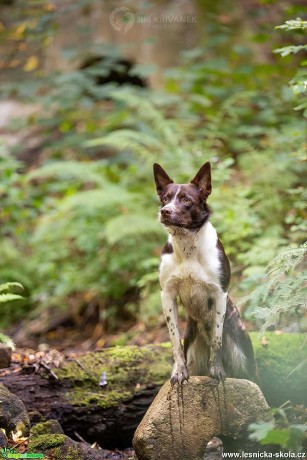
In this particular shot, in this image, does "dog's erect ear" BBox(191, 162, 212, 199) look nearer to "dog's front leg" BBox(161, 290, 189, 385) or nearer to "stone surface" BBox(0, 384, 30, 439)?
"dog's front leg" BBox(161, 290, 189, 385)

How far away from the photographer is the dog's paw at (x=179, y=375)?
161 inches

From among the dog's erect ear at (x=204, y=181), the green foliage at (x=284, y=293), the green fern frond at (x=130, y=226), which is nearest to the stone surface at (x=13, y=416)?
the green foliage at (x=284, y=293)

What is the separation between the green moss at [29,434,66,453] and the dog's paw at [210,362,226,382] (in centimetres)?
114

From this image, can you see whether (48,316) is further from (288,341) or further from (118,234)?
(288,341)

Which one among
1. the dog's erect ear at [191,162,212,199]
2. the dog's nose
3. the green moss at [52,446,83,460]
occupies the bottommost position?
the green moss at [52,446,83,460]

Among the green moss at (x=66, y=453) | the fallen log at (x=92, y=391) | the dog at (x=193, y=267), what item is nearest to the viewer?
the green moss at (x=66, y=453)

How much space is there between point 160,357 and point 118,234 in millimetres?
2522

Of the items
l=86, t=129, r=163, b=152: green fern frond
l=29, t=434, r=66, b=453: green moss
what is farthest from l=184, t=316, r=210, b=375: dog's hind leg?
l=86, t=129, r=163, b=152: green fern frond

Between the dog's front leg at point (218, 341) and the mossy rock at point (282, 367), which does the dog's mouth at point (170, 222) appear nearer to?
the dog's front leg at point (218, 341)

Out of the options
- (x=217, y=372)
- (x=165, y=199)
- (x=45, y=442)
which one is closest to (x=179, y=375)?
(x=217, y=372)

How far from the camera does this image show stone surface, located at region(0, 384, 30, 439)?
13.1ft

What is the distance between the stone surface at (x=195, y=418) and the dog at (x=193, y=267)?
0.39 ft

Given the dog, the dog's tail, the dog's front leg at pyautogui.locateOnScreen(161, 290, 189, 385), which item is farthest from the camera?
the dog's tail

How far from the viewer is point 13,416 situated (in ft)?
13.5
